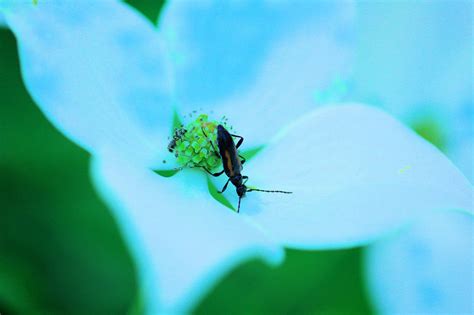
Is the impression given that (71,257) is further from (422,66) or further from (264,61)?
(422,66)

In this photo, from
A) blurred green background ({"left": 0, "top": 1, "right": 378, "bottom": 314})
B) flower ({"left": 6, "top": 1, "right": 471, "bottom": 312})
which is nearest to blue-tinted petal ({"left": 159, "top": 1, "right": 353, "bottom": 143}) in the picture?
flower ({"left": 6, "top": 1, "right": 471, "bottom": 312})

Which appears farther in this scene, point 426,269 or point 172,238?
point 426,269

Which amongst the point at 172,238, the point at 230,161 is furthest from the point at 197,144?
the point at 172,238

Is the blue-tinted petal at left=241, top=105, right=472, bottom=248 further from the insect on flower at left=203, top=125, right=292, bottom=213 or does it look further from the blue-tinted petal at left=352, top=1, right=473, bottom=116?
the blue-tinted petal at left=352, top=1, right=473, bottom=116

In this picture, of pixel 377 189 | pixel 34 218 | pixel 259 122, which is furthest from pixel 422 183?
pixel 34 218

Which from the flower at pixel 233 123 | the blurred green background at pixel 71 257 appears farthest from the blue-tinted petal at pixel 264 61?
the blurred green background at pixel 71 257

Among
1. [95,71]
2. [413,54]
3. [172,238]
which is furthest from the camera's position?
[413,54]

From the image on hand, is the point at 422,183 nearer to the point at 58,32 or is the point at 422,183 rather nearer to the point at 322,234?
the point at 322,234

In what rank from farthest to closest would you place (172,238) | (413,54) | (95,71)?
(413,54) < (95,71) < (172,238)
